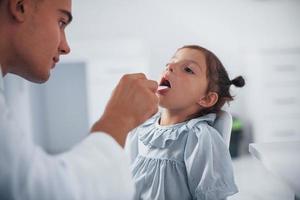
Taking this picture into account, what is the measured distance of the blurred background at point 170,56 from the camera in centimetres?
81

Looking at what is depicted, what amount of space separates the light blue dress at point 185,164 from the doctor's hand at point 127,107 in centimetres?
21

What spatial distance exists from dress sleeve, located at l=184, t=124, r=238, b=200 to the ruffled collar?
1.1 inches

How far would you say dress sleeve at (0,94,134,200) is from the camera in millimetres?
345

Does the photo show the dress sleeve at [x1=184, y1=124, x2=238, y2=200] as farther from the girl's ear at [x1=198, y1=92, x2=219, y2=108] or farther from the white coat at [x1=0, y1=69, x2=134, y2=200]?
the white coat at [x1=0, y1=69, x2=134, y2=200]

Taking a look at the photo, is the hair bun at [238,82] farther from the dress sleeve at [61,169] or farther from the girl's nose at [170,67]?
the dress sleeve at [61,169]

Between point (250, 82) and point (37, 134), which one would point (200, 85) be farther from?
point (250, 82)

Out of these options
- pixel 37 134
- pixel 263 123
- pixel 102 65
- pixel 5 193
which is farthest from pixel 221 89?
pixel 5 193

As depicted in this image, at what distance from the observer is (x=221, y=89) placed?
79 cm

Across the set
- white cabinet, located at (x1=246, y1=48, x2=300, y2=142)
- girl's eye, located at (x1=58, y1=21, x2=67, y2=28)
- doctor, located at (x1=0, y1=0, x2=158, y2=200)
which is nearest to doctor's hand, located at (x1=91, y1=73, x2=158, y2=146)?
doctor, located at (x1=0, y1=0, x2=158, y2=200)

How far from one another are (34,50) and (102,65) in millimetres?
490

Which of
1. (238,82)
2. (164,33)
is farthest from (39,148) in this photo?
(164,33)

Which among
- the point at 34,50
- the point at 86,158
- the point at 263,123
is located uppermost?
the point at 34,50

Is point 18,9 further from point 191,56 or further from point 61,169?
point 191,56

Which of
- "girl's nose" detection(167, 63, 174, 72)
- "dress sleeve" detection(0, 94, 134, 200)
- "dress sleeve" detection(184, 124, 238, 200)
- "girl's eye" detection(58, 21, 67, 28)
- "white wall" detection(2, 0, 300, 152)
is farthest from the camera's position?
"white wall" detection(2, 0, 300, 152)
